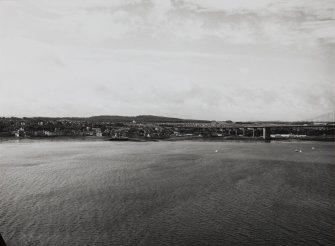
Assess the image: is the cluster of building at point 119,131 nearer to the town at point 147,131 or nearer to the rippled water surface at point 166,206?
the town at point 147,131

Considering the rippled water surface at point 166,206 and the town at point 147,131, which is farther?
the town at point 147,131

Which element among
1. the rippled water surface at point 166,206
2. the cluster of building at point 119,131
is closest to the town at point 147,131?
the cluster of building at point 119,131

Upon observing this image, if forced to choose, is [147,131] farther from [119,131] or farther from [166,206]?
[166,206]

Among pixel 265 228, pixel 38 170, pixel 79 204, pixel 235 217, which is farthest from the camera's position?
pixel 38 170

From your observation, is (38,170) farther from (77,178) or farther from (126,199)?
(126,199)

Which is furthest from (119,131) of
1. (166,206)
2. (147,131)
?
(166,206)

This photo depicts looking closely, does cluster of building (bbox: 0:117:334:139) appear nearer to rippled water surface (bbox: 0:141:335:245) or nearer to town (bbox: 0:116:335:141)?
town (bbox: 0:116:335:141)

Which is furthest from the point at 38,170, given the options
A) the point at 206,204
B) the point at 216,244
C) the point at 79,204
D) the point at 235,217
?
the point at 216,244

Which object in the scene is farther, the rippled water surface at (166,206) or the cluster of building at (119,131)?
the cluster of building at (119,131)
